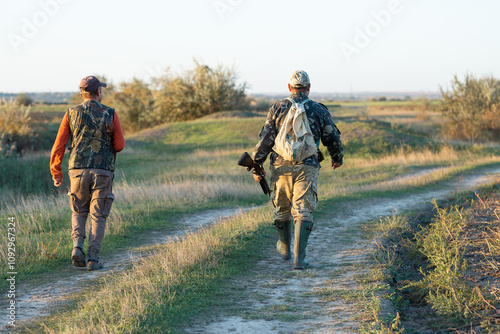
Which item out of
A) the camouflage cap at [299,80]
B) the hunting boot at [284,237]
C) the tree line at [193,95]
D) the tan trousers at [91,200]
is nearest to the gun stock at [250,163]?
the hunting boot at [284,237]

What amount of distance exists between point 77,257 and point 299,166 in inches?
111

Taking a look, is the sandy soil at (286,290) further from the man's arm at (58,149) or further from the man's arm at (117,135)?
the man's arm at (117,135)

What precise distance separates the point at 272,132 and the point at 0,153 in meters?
14.6

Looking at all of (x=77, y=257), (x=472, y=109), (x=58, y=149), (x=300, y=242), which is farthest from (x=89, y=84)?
(x=472, y=109)

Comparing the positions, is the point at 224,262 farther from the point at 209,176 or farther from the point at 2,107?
the point at 2,107

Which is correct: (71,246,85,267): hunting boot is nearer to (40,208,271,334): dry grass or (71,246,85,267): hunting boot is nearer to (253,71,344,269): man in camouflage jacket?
(40,208,271,334): dry grass

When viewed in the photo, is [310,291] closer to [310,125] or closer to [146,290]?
[146,290]

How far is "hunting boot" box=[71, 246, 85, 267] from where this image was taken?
20.6ft

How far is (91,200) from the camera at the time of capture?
637 cm

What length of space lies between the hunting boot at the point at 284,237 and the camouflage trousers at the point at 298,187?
0.90 feet

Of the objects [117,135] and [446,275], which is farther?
[117,135]

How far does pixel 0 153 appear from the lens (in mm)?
17938

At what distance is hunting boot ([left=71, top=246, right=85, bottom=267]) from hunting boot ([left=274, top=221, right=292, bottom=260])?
233 cm

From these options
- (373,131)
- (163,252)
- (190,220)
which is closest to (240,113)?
(373,131)
